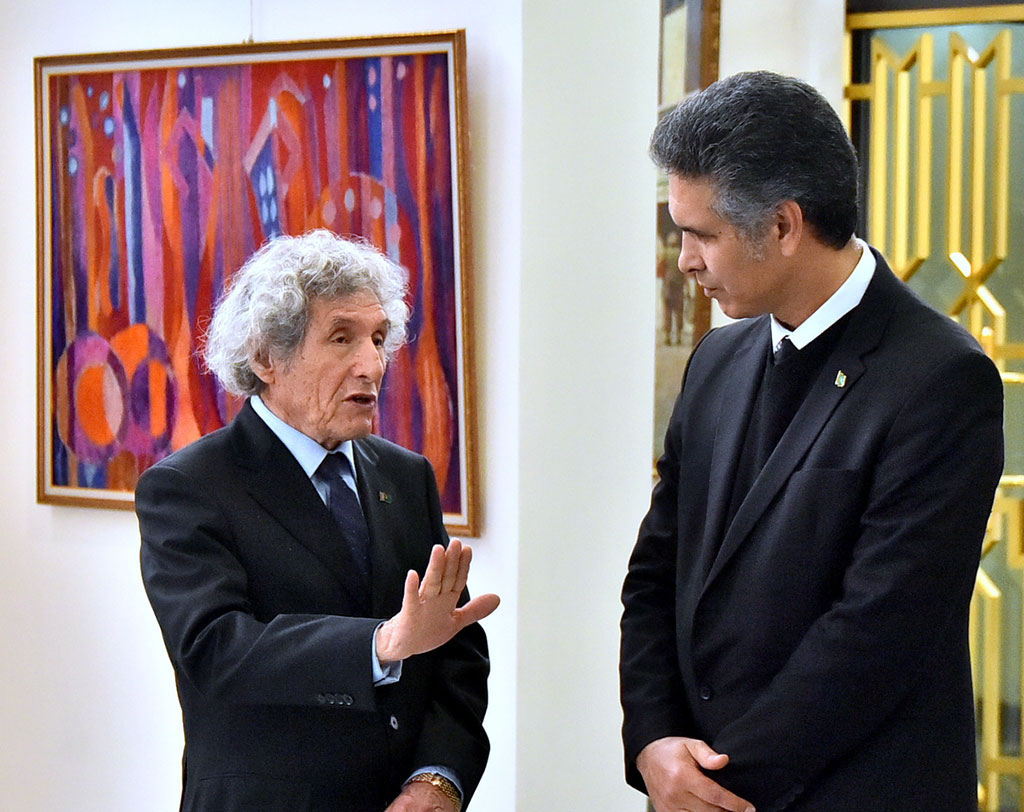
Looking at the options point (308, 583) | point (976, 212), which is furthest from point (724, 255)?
point (976, 212)

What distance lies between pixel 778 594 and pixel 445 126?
1.74 meters

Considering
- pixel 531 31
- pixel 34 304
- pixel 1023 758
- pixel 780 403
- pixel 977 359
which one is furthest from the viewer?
pixel 34 304

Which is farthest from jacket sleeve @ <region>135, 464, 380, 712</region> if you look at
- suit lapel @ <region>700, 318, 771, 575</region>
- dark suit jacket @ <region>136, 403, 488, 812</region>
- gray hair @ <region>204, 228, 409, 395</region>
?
suit lapel @ <region>700, 318, 771, 575</region>

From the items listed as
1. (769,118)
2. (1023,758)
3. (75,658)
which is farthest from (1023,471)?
(75,658)

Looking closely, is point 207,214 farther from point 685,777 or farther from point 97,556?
point 685,777

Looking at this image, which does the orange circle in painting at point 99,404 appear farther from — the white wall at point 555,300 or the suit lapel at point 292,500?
the suit lapel at point 292,500

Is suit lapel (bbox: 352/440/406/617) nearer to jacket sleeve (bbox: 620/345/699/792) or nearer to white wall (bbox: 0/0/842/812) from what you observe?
jacket sleeve (bbox: 620/345/699/792)

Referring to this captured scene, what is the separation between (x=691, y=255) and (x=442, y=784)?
99cm

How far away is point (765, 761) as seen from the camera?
68.2 inches

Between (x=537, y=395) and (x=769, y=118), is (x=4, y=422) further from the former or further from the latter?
(x=769, y=118)

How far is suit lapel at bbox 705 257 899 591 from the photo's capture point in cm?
179

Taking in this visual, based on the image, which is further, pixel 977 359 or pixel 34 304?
pixel 34 304

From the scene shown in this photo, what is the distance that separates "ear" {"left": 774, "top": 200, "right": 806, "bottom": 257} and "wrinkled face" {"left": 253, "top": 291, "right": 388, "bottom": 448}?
2.36ft

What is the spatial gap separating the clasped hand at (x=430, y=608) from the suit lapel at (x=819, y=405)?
41 centimetres
